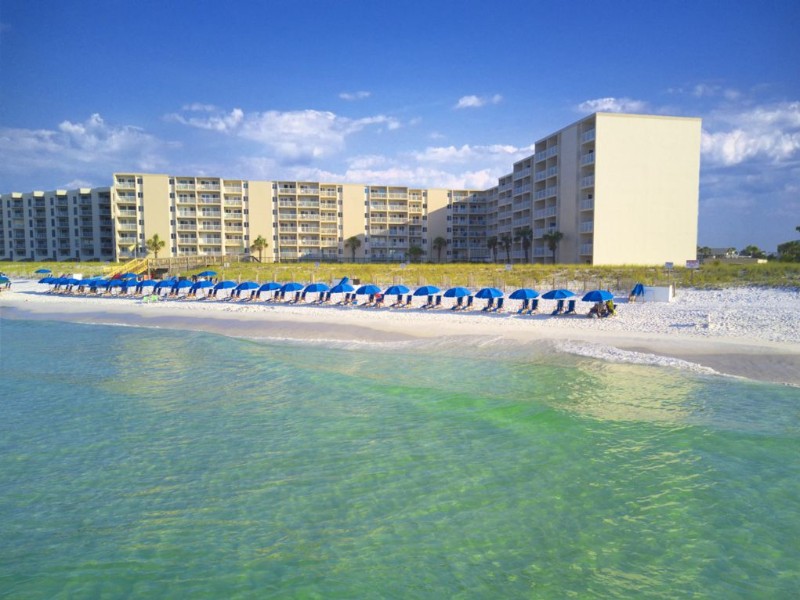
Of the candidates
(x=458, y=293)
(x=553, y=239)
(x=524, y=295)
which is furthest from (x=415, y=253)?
(x=524, y=295)

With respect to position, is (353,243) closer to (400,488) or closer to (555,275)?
(555,275)

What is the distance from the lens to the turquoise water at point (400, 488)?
A: 662 cm

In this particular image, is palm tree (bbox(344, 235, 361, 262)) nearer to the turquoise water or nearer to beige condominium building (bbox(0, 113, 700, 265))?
beige condominium building (bbox(0, 113, 700, 265))

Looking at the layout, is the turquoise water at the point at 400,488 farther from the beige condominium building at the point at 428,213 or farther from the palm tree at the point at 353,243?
the palm tree at the point at 353,243

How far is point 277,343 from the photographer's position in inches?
930

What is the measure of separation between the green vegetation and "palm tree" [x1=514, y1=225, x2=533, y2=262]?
1896 centimetres

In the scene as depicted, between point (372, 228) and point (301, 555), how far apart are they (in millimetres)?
90169

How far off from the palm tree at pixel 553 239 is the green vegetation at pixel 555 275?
11496 millimetres

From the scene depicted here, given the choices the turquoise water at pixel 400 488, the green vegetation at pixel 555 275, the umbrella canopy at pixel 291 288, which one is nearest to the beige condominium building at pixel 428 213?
the green vegetation at pixel 555 275

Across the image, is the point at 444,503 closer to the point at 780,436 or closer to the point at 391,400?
the point at 391,400

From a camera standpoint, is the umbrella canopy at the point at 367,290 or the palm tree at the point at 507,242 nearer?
the umbrella canopy at the point at 367,290

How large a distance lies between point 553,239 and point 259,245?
49.4m

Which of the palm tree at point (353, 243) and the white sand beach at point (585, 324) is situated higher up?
the palm tree at point (353, 243)

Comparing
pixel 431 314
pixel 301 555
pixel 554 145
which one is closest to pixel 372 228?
pixel 554 145
